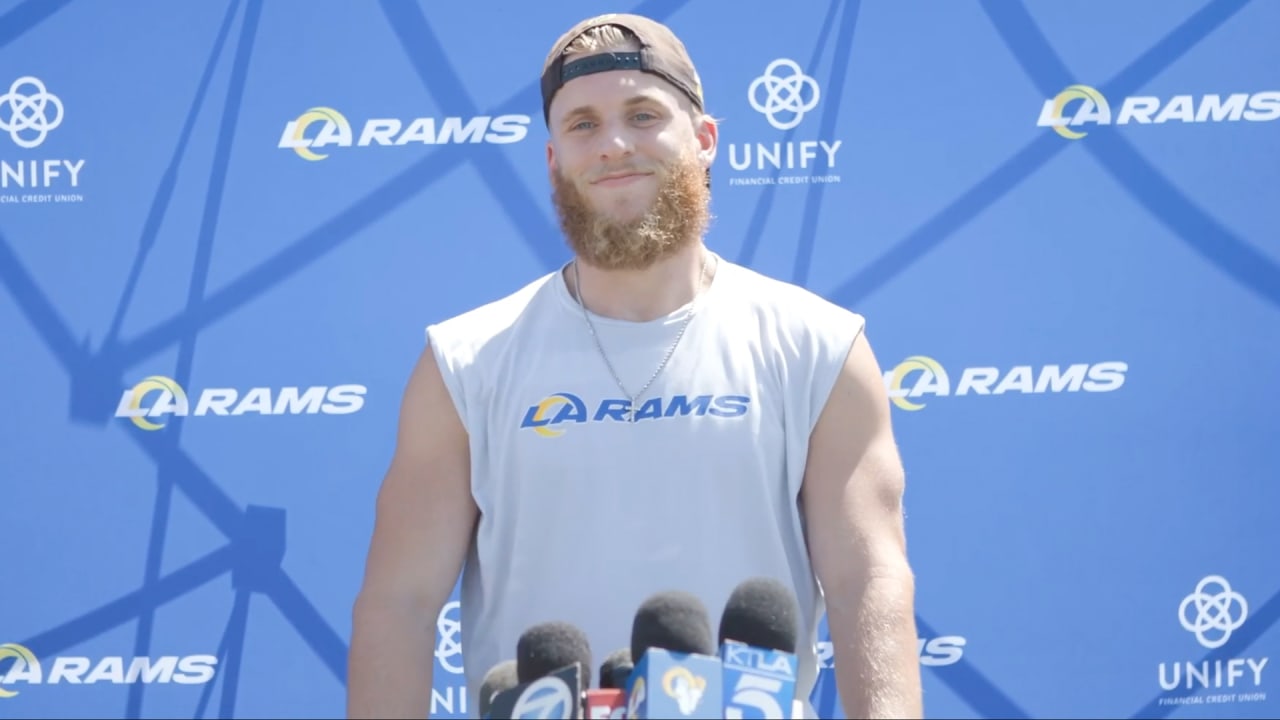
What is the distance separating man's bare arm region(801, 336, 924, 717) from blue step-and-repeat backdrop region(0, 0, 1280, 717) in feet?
4.59

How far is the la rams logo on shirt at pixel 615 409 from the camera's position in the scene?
2.14 meters

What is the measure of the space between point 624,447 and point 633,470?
0.13ft

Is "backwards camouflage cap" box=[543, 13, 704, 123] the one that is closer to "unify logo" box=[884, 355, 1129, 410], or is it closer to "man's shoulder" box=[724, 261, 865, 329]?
"man's shoulder" box=[724, 261, 865, 329]

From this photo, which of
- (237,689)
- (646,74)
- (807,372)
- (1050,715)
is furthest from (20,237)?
(1050,715)

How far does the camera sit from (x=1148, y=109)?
3516 millimetres

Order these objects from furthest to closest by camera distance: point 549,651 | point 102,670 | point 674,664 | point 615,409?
point 102,670 < point 615,409 < point 549,651 < point 674,664

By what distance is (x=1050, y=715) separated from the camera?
3.50 metres

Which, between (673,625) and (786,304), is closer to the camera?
(673,625)

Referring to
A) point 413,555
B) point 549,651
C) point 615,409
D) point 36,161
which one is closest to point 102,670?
point 36,161

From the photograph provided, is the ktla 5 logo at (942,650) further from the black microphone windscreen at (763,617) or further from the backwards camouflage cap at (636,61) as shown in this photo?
the black microphone windscreen at (763,617)

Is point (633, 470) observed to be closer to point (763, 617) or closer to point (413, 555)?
point (413, 555)

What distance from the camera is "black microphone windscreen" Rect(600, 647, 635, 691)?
5.16 feet

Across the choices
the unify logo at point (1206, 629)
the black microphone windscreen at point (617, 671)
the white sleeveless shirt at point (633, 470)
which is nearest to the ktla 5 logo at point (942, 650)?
the unify logo at point (1206, 629)

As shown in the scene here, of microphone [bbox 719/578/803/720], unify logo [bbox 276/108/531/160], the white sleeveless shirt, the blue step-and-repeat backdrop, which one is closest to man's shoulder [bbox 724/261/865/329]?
the white sleeveless shirt
